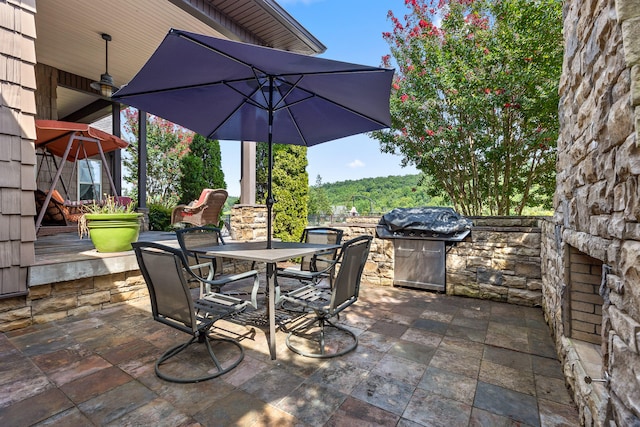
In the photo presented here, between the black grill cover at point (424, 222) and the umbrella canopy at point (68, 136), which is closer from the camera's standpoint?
the black grill cover at point (424, 222)

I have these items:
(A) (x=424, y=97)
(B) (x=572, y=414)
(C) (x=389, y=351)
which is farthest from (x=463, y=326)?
(A) (x=424, y=97)

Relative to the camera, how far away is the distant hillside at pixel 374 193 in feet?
55.9

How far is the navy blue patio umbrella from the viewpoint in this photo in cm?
222

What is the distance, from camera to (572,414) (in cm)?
164

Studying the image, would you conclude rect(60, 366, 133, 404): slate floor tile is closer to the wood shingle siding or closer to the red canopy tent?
the wood shingle siding

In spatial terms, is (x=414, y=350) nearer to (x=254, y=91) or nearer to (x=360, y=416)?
(x=360, y=416)

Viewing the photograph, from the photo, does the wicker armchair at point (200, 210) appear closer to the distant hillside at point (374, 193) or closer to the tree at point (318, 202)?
the distant hillside at point (374, 193)

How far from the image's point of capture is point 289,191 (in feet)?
22.4

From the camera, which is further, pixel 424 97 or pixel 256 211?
pixel 424 97

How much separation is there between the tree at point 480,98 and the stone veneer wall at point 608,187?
2.87 meters

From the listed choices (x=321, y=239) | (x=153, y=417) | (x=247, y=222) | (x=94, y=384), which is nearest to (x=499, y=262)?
(x=321, y=239)

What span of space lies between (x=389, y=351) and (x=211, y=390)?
131cm

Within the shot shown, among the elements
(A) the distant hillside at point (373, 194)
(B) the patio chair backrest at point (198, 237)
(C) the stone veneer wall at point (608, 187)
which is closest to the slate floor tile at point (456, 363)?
(C) the stone veneer wall at point (608, 187)

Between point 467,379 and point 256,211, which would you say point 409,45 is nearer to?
point 256,211
